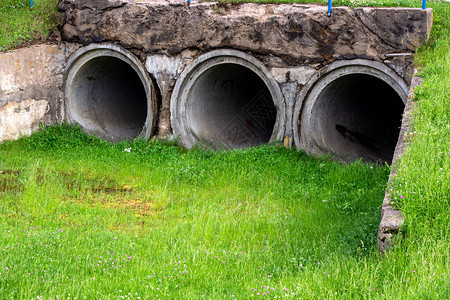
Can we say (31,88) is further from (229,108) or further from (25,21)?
(229,108)

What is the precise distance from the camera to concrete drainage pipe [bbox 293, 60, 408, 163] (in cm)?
941

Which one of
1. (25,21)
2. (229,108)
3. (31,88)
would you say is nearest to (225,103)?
(229,108)

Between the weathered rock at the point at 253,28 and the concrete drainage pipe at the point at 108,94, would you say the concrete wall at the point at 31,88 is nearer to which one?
the concrete drainage pipe at the point at 108,94

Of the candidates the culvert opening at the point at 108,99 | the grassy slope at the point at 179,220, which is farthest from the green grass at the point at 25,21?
the grassy slope at the point at 179,220

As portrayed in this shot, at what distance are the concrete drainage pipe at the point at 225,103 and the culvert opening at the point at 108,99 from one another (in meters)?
1.57

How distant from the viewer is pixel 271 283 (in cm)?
480

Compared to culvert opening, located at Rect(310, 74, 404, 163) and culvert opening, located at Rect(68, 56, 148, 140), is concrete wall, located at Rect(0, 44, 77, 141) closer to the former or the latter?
culvert opening, located at Rect(68, 56, 148, 140)

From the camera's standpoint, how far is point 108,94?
1234 centimetres

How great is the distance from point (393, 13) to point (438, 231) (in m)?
5.23

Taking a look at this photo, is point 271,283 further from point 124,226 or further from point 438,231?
point 124,226

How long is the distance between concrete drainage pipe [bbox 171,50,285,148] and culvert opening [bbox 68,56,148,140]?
157 centimetres

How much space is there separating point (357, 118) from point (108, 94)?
5.52 meters

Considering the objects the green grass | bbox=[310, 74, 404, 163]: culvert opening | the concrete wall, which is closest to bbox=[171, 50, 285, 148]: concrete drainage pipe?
bbox=[310, 74, 404, 163]: culvert opening

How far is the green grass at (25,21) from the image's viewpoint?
34.3ft
